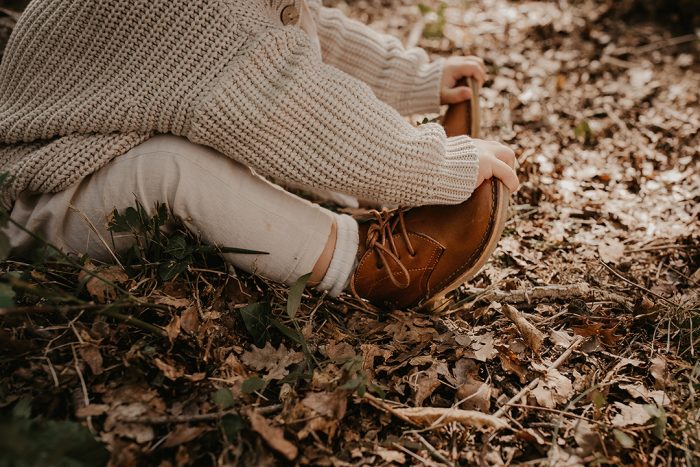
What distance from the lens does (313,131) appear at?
148 centimetres

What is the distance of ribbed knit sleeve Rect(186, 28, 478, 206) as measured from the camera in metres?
1.42

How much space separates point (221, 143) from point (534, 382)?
1063 mm

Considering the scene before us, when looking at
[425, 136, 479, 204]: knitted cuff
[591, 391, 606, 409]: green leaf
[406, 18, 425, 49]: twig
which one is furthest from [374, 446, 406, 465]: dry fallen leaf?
[406, 18, 425, 49]: twig

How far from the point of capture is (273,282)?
5.71 feet

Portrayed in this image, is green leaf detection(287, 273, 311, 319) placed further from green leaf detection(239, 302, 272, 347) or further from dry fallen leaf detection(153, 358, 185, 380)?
dry fallen leaf detection(153, 358, 185, 380)

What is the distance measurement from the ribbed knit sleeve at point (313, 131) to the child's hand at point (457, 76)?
2.25ft

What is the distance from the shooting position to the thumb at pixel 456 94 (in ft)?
7.26

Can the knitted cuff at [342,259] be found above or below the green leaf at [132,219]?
below

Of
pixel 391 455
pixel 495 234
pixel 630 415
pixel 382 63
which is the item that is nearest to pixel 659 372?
pixel 630 415

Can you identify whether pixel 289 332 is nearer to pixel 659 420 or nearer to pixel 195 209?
pixel 195 209

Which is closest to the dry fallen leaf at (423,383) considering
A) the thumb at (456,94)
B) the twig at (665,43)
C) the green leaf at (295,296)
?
the green leaf at (295,296)

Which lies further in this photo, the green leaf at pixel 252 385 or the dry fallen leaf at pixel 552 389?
the dry fallen leaf at pixel 552 389

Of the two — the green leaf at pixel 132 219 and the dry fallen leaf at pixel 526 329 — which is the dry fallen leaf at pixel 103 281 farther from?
the dry fallen leaf at pixel 526 329

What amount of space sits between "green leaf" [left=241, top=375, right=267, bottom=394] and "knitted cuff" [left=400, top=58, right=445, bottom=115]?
4.58 feet
